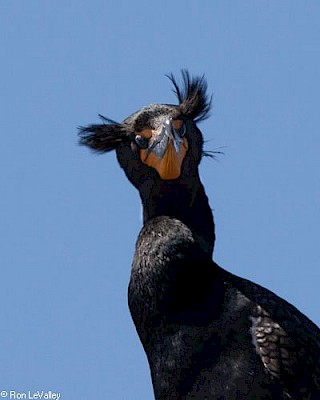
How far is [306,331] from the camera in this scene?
11711mm

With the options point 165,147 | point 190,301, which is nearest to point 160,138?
point 165,147

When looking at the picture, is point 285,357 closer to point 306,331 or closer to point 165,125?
point 306,331

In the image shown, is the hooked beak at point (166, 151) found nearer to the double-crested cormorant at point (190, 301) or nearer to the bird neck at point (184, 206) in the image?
the double-crested cormorant at point (190, 301)

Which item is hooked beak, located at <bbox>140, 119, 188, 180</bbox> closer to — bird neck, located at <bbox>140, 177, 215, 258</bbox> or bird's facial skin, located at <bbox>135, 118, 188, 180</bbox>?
bird's facial skin, located at <bbox>135, 118, 188, 180</bbox>

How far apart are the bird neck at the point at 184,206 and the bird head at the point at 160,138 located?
0.08m

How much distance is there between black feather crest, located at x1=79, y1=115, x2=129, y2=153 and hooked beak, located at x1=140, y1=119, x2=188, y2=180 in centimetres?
43

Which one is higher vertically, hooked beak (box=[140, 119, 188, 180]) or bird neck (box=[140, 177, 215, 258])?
hooked beak (box=[140, 119, 188, 180])

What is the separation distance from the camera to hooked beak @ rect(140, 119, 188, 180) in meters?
12.0

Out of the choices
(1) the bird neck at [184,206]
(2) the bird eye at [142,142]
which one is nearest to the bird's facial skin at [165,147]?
(2) the bird eye at [142,142]

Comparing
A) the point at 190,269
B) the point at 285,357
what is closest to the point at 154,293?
the point at 190,269

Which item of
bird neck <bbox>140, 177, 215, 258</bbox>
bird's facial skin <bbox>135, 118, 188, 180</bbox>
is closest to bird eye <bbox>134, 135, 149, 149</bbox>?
bird's facial skin <bbox>135, 118, 188, 180</bbox>

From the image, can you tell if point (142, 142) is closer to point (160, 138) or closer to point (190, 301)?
point (160, 138)

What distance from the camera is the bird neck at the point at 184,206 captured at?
1220 cm

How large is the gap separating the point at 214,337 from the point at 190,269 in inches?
23.3
